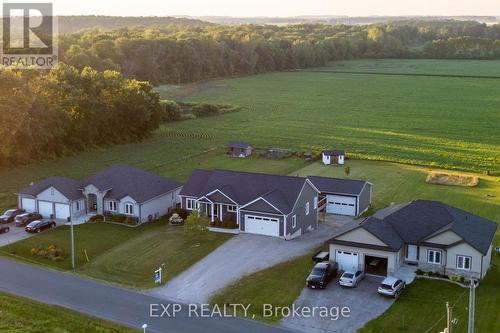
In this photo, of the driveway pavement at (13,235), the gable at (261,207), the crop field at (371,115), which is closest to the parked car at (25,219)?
the driveway pavement at (13,235)

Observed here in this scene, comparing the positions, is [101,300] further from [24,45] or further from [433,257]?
[24,45]

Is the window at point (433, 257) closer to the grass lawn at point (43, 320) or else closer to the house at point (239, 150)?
the grass lawn at point (43, 320)

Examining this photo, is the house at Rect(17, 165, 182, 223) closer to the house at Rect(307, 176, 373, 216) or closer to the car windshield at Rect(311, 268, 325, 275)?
the house at Rect(307, 176, 373, 216)

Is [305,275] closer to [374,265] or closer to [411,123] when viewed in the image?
[374,265]

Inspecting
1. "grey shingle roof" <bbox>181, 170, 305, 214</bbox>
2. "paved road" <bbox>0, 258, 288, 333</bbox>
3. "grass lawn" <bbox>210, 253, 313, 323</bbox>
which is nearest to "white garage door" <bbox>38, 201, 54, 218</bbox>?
"paved road" <bbox>0, 258, 288, 333</bbox>

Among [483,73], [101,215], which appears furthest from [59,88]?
[483,73]

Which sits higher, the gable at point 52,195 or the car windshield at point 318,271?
the gable at point 52,195

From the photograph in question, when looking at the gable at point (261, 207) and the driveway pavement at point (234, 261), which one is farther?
the gable at point (261, 207)
